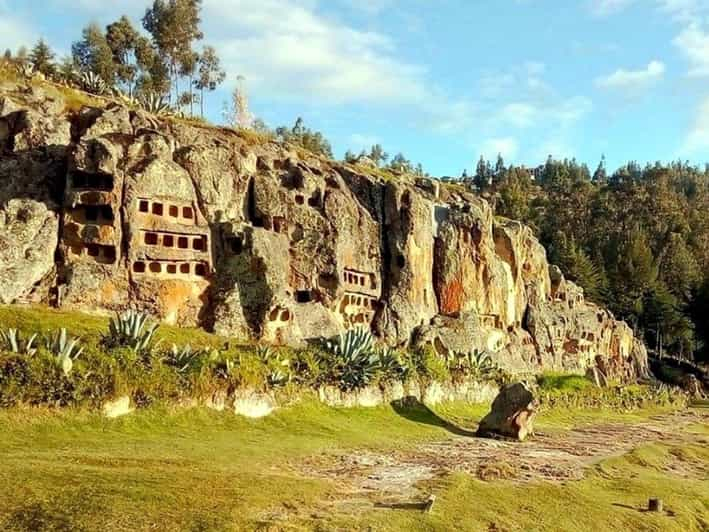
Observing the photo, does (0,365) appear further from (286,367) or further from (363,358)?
(363,358)

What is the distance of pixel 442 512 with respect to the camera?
13.8 meters

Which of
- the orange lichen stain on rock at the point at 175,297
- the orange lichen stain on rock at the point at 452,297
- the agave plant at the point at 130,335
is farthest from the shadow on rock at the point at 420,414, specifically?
the orange lichen stain on rock at the point at 452,297

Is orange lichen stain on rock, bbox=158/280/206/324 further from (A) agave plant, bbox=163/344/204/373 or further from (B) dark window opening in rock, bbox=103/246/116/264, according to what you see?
(A) agave plant, bbox=163/344/204/373

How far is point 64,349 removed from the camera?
746 inches

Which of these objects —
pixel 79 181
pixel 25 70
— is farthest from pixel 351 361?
pixel 25 70

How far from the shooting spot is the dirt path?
1577cm

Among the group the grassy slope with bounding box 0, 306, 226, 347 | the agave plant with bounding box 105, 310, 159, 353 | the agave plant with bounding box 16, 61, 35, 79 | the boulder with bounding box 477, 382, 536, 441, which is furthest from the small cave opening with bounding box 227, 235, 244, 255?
the agave plant with bounding box 16, 61, 35, 79

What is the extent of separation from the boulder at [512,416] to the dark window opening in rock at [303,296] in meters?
13.1

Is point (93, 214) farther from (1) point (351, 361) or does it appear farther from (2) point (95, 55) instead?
(2) point (95, 55)

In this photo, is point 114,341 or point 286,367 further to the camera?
point 286,367

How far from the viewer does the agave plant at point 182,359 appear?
70.2 ft

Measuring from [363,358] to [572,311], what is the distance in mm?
35105

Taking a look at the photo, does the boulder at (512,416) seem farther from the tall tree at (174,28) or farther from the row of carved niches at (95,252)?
the tall tree at (174,28)

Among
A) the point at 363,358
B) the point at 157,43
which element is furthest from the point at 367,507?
the point at 157,43
